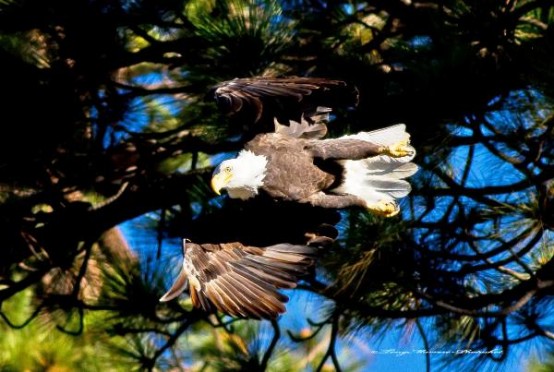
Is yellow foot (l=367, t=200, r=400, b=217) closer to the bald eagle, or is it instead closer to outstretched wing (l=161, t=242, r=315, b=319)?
the bald eagle

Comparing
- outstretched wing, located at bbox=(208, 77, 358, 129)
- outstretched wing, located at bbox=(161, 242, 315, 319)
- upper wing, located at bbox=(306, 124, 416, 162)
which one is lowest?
outstretched wing, located at bbox=(161, 242, 315, 319)

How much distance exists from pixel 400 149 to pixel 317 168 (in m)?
0.22

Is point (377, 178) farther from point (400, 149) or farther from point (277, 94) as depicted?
point (277, 94)

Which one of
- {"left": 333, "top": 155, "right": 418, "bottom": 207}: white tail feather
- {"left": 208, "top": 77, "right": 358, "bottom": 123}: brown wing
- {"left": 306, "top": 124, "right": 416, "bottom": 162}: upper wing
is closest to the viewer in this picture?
{"left": 208, "top": 77, "right": 358, "bottom": 123}: brown wing

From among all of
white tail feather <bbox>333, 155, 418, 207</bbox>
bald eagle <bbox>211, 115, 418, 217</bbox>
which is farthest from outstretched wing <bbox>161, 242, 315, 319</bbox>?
white tail feather <bbox>333, 155, 418, 207</bbox>

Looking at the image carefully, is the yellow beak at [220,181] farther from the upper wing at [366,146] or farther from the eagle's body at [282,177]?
the upper wing at [366,146]

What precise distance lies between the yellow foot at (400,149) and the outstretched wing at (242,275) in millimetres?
280

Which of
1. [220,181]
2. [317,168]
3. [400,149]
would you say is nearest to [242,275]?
[220,181]

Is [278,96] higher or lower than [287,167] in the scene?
higher

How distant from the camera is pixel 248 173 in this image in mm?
2311

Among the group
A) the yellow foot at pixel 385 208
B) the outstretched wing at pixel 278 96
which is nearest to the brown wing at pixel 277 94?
the outstretched wing at pixel 278 96

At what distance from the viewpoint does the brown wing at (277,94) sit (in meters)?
2.08

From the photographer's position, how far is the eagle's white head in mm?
2301

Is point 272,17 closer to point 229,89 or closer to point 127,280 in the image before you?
point 229,89
